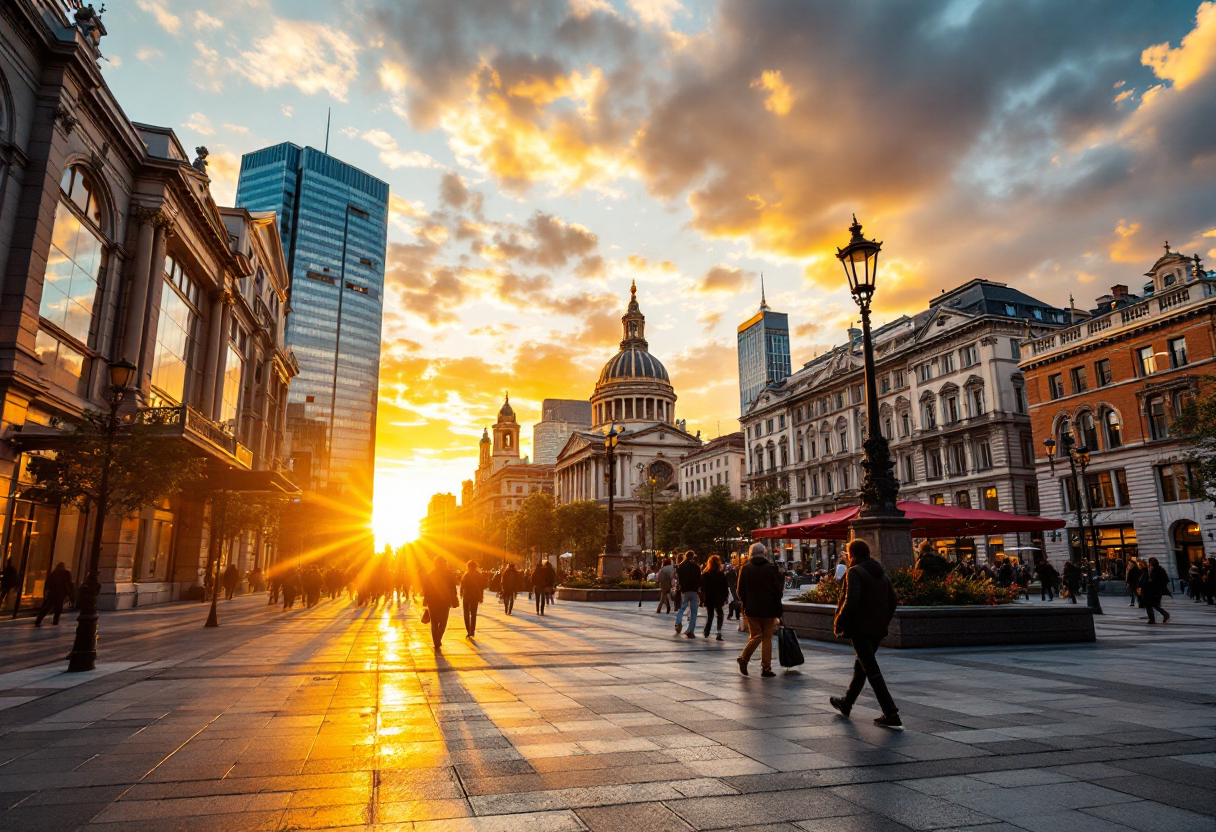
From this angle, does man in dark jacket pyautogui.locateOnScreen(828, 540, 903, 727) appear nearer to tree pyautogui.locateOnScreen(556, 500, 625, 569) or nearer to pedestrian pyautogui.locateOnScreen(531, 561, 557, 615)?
pedestrian pyautogui.locateOnScreen(531, 561, 557, 615)

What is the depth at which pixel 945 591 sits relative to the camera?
47.9ft

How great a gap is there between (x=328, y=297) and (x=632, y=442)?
66873mm

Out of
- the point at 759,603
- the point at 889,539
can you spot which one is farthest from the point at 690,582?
the point at 759,603

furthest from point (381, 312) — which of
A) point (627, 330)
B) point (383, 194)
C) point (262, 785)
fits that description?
point (262, 785)

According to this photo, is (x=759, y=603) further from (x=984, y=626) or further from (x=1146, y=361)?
(x=1146, y=361)

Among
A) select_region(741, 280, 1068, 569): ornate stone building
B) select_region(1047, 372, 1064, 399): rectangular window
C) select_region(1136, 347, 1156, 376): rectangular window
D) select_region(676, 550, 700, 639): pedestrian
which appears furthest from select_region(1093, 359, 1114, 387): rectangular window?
select_region(676, 550, 700, 639): pedestrian

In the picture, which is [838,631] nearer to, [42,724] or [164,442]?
[42,724]

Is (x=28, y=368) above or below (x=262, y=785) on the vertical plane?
above

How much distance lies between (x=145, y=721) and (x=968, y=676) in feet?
34.4

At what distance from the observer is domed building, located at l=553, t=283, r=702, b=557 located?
406ft

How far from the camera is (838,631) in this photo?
7523 millimetres

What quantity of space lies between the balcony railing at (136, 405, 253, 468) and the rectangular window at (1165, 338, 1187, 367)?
48788mm

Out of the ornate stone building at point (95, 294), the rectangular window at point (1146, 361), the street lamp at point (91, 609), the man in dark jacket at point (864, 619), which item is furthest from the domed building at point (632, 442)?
the man in dark jacket at point (864, 619)

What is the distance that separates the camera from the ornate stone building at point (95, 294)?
21281mm
